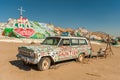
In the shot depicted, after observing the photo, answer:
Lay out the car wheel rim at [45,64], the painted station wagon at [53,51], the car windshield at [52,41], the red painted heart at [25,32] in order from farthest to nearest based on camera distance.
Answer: the red painted heart at [25,32] → the car windshield at [52,41] → the car wheel rim at [45,64] → the painted station wagon at [53,51]

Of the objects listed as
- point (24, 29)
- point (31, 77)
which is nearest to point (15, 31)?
point (24, 29)

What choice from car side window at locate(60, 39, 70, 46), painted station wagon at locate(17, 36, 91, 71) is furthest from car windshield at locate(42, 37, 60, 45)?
car side window at locate(60, 39, 70, 46)

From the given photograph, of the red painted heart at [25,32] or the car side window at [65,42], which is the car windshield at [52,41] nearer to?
the car side window at [65,42]

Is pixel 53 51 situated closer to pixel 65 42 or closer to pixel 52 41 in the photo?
pixel 52 41

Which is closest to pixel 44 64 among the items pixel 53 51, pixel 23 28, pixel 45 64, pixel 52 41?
pixel 45 64

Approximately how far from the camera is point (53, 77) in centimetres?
665

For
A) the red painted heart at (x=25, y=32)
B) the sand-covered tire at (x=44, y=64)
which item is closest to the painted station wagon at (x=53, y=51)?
the sand-covered tire at (x=44, y=64)

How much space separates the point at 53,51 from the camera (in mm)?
7816

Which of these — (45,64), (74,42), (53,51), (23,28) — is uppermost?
(23,28)

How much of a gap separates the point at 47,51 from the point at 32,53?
2.84 ft

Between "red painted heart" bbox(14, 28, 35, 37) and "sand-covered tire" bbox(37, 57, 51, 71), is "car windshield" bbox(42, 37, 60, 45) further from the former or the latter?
"red painted heart" bbox(14, 28, 35, 37)

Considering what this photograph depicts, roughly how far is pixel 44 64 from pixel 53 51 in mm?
915

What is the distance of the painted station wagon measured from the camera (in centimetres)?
719

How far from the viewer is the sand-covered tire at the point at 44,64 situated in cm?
725
